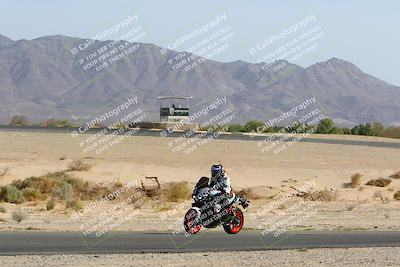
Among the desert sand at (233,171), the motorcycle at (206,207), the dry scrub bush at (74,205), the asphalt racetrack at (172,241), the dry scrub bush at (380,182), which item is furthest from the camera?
the dry scrub bush at (380,182)

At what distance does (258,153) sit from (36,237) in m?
Result: 31.5

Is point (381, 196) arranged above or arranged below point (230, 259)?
below

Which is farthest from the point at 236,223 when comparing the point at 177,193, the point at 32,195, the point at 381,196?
the point at 381,196

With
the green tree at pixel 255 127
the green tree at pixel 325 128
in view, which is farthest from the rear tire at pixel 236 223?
the green tree at pixel 325 128

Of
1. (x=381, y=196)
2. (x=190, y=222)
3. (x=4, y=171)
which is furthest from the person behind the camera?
(x=4, y=171)

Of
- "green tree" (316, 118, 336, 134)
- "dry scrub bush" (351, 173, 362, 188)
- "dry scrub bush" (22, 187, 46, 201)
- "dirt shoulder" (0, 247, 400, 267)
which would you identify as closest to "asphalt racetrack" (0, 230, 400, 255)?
"dirt shoulder" (0, 247, 400, 267)

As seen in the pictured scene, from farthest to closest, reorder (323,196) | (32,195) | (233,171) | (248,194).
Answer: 1. (233,171)
2. (323,196)
3. (248,194)
4. (32,195)

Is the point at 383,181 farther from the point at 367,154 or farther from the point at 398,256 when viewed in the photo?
the point at 398,256

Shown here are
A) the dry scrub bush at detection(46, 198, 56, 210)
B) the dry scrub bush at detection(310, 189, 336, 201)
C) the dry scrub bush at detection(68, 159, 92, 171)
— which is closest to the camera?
the dry scrub bush at detection(46, 198, 56, 210)

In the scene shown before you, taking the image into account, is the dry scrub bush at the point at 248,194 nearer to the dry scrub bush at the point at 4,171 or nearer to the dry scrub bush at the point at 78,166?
the dry scrub bush at the point at 78,166

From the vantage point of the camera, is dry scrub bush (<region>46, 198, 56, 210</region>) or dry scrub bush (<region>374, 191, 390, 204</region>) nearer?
dry scrub bush (<region>46, 198, 56, 210</region>)

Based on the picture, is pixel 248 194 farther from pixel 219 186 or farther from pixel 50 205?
pixel 219 186

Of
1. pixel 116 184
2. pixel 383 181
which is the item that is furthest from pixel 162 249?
pixel 383 181

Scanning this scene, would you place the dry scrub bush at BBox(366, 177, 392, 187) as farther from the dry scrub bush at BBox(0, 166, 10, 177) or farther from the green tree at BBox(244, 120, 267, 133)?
the green tree at BBox(244, 120, 267, 133)
